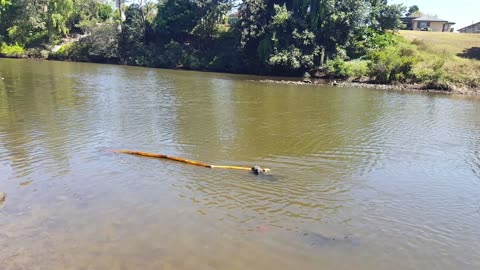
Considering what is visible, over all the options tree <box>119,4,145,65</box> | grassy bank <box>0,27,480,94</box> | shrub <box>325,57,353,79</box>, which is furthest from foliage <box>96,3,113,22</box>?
shrub <box>325,57,353,79</box>

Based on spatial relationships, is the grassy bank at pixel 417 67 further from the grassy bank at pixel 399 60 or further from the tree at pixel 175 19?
the tree at pixel 175 19

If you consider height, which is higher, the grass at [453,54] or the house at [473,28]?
the house at [473,28]

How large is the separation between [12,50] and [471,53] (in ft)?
222

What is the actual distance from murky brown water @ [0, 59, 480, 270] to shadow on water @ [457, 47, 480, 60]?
1194 inches

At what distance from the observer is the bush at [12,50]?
227 ft

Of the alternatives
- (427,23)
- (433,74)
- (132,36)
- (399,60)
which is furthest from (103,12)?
(433,74)

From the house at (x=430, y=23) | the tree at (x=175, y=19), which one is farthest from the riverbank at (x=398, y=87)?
the house at (x=430, y=23)

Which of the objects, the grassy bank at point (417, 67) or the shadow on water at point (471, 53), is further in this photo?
the shadow on water at point (471, 53)

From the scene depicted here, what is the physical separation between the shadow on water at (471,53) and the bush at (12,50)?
64680 millimetres

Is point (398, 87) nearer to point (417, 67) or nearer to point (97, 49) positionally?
point (417, 67)

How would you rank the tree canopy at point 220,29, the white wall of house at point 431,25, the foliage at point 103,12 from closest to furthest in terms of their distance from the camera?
the tree canopy at point 220,29, the foliage at point 103,12, the white wall of house at point 431,25

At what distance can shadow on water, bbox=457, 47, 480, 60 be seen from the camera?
48.5 m

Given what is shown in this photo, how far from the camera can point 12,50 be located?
2736 inches

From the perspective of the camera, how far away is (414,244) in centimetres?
897
